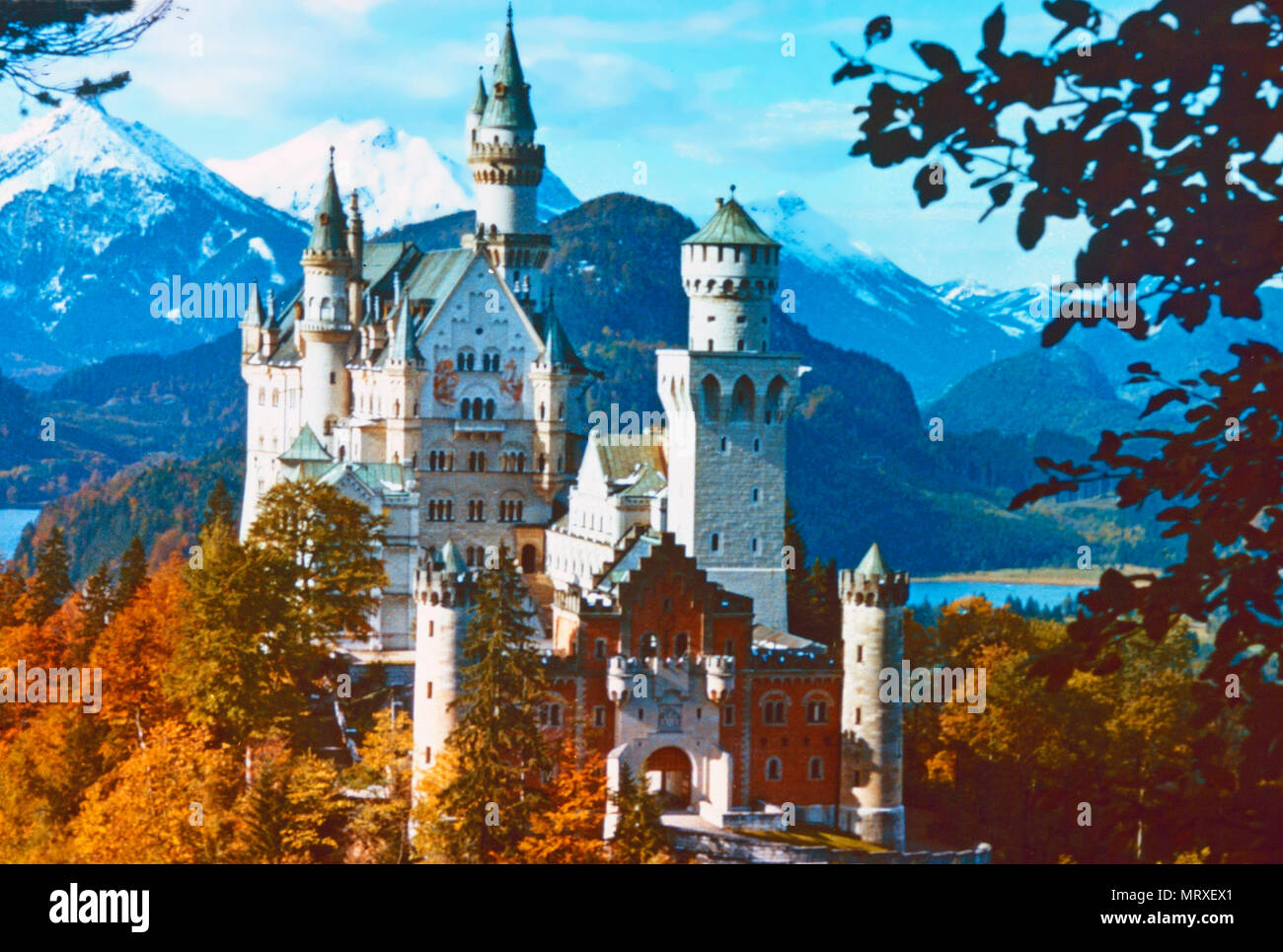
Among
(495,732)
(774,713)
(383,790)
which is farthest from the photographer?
(774,713)

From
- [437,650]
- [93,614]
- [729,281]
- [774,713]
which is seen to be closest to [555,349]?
[729,281]

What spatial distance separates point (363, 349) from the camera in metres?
99.1

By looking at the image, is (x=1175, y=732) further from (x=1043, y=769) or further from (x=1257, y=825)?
(x=1257, y=825)

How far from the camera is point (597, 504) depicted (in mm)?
87062

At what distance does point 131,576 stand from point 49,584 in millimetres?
6755

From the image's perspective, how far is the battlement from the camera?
7069 cm

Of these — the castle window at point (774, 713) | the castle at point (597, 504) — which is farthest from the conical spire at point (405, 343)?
the castle window at point (774, 713)

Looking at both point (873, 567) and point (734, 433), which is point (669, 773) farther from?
point (734, 433)

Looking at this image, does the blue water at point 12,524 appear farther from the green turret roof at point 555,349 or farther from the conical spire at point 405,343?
the green turret roof at point 555,349

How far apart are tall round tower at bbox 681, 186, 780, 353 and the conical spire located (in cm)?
2022

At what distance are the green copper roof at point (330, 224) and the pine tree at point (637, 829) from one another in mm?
41526

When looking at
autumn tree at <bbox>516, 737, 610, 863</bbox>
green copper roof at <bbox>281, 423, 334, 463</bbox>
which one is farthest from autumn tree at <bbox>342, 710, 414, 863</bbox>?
green copper roof at <bbox>281, 423, 334, 463</bbox>

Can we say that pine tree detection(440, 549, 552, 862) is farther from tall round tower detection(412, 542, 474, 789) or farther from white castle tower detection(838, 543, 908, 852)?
white castle tower detection(838, 543, 908, 852)
